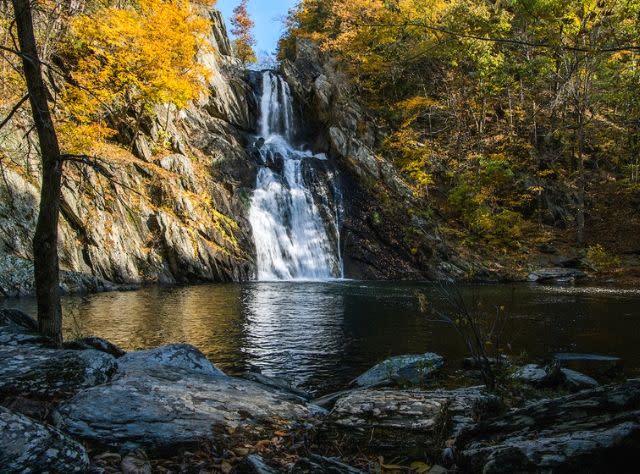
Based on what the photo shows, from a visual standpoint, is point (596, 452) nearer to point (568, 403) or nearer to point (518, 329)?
point (568, 403)

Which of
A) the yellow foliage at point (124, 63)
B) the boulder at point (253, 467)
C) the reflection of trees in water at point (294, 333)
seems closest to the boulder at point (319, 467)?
the boulder at point (253, 467)

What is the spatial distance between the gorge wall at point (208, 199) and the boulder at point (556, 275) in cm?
388

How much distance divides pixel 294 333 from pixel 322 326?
40.0 inches

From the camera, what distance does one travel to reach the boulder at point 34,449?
2.46 meters

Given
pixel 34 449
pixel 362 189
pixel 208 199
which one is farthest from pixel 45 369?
pixel 362 189

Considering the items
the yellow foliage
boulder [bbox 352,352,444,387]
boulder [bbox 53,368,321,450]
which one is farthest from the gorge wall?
boulder [bbox 53,368,321,450]

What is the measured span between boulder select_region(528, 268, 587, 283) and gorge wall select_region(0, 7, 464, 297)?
3881 mm

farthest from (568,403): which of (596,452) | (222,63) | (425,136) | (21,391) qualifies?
(222,63)

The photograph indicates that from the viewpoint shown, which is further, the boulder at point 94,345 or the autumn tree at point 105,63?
the autumn tree at point 105,63

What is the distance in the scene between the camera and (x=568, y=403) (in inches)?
120

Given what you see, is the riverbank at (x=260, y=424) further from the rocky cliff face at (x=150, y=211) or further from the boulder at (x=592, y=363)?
the rocky cliff face at (x=150, y=211)

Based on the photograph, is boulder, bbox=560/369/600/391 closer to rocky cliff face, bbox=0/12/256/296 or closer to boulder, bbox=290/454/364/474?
boulder, bbox=290/454/364/474

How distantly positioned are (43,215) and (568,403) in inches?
221

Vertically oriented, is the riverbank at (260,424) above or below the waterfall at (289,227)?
below
